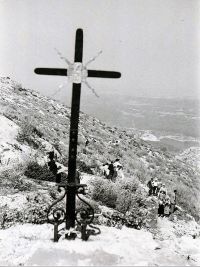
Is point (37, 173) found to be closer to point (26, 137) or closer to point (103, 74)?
point (26, 137)

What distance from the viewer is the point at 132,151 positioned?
789 inches

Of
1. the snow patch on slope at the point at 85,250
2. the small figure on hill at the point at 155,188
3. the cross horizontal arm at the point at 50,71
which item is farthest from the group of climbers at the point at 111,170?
the cross horizontal arm at the point at 50,71

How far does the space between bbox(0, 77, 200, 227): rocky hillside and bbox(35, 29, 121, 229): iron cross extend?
151 centimetres

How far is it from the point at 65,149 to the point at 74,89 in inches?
325

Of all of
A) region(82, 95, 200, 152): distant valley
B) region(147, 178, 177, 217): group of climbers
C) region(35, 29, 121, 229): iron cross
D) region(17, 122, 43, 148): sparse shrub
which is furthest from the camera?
region(82, 95, 200, 152): distant valley

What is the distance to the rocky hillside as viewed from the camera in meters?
8.24

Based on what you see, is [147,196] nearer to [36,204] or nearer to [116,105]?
[36,204]

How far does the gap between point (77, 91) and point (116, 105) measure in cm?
6595

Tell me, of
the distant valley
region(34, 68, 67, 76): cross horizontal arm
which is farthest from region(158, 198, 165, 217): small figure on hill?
the distant valley

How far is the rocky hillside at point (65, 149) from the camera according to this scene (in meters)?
8.24

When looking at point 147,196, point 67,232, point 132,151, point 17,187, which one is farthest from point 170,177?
point 67,232

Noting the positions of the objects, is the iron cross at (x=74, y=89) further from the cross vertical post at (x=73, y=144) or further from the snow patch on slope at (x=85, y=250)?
the snow patch on slope at (x=85, y=250)

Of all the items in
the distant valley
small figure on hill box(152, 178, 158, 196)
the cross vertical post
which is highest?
the distant valley

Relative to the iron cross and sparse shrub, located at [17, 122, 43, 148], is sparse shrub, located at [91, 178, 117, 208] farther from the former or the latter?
sparse shrub, located at [17, 122, 43, 148]
